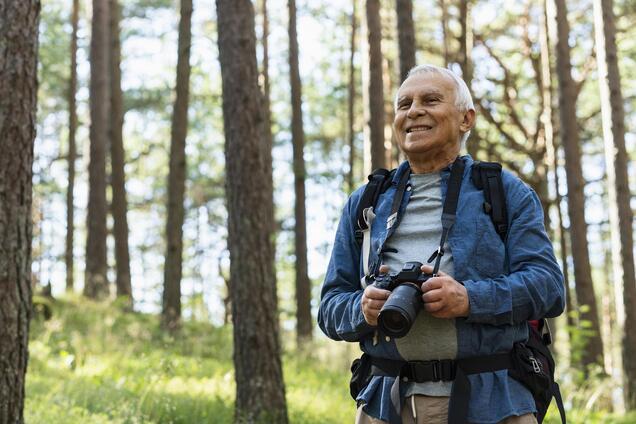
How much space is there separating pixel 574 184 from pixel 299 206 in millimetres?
6526

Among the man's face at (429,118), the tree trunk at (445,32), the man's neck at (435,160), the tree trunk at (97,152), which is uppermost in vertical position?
the tree trunk at (445,32)

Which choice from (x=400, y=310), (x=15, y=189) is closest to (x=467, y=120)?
(x=400, y=310)

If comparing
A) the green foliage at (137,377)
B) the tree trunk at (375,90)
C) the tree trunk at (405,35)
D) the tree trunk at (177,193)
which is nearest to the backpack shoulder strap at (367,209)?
the green foliage at (137,377)

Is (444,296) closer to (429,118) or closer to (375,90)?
(429,118)

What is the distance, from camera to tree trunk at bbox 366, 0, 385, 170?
13.3m

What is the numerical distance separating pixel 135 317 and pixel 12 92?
10760 mm

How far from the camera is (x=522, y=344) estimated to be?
273cm

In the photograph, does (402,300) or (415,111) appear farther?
(415,111)

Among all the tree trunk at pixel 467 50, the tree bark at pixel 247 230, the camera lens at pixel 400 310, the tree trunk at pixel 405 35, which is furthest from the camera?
the tree trunk at pixel 467 50

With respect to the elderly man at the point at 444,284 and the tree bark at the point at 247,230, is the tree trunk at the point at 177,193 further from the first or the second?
the elderly man at the point at 444,284

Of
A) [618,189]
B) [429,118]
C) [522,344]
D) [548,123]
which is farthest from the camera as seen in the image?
[548,123]

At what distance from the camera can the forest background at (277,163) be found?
7.48 m

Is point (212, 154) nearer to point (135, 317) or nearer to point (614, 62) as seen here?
point (135, 317)

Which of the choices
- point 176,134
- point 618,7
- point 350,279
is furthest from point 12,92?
point 618,7
